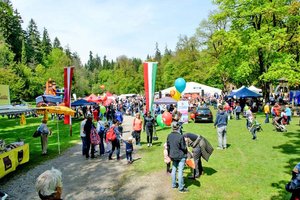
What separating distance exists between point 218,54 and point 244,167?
40.9 metres

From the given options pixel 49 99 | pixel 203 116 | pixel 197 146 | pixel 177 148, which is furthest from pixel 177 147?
pixel 49 99

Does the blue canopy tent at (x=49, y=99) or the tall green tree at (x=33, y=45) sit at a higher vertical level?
the tall green tree at (x=33, y=45)

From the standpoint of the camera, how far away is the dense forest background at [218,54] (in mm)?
26109

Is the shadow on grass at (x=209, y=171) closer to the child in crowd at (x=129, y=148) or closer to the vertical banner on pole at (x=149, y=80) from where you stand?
the child in crowd at (x=129, y=148)

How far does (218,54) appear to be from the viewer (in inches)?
1927

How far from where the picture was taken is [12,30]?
7631 cm

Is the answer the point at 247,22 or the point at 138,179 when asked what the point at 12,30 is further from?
the point at 138,179

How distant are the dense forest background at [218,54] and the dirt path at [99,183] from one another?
9786 mm

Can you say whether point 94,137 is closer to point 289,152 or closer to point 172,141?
point 172,141

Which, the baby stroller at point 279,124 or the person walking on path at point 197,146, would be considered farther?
the baby stroller at point 279,124

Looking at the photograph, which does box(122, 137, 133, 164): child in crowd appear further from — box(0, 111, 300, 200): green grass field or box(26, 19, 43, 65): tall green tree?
box(26, 19, 43, 65): tall green tree

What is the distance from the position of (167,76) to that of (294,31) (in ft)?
156

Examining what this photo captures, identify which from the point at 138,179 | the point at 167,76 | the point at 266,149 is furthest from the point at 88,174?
the point at 167,76

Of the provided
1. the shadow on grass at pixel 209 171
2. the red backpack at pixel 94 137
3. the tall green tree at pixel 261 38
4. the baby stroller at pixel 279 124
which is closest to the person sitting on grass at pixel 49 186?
the shadow on grass at pixel 209 171
